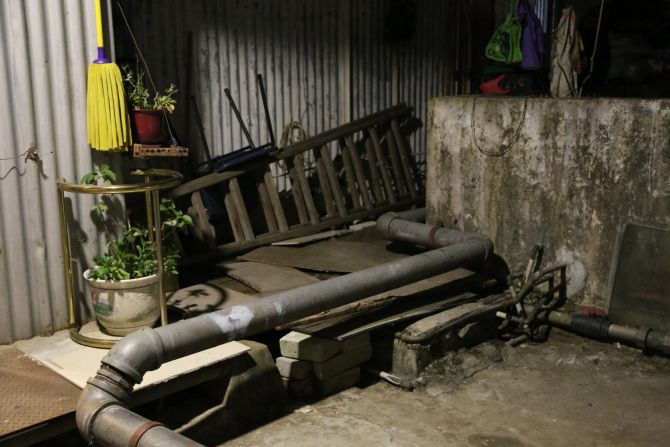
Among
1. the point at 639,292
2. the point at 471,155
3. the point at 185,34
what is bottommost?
the point at 639,292

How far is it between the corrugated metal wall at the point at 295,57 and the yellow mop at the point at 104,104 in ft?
→ 5.38

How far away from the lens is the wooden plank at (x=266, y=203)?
7008 millimetres

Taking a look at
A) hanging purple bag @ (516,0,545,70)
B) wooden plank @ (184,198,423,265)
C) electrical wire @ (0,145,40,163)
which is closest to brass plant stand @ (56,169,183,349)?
electrical wire @ (0,145,40,163)

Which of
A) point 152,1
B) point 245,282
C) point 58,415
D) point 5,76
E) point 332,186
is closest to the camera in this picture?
point 58,415

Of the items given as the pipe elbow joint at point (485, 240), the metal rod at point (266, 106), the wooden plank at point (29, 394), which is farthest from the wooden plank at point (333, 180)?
the wooden plank at point (29, 394)

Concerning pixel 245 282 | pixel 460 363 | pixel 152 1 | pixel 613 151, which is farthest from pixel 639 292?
pixel 152 1

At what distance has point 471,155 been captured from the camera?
655 cm

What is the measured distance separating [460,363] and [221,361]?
2.09 m

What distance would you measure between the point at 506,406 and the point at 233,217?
11.0 feet

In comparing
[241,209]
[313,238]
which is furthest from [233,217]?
[313,238]

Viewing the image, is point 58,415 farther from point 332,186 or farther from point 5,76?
point 332,186

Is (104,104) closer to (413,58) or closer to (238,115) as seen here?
(238,115)

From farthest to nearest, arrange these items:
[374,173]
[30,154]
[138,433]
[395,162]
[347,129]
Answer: [395,162] < [374,173] < [347,129] < [30,154] < [138,433]

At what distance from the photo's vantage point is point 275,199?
23.1ft
